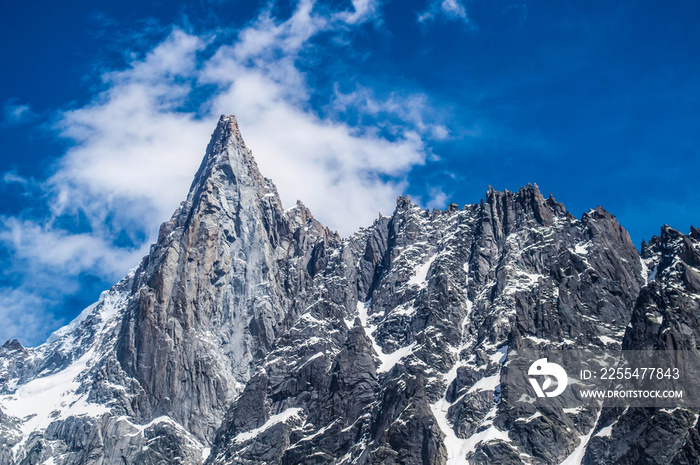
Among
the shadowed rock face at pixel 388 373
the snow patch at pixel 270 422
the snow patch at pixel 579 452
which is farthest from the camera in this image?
the snow patch at pixel 270 422

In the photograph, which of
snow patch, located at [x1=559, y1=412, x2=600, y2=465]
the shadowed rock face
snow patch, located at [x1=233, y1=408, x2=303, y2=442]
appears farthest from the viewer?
snow patch, located at [x1=233, y1=408, x2=303, y2=442]

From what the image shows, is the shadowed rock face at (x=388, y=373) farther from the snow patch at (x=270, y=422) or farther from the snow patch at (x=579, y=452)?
the snow patch at (x=579, y=452)

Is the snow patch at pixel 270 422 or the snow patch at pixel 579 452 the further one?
the snow patch at pixel 270 422

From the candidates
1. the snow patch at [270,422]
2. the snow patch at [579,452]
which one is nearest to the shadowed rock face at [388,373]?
the snow patch at [270,422]

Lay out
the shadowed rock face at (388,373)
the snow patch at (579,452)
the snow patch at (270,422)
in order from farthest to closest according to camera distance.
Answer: the snow patch at (270,422) < the shadowed rock face at (388,373) < the snow patch at (579,452)

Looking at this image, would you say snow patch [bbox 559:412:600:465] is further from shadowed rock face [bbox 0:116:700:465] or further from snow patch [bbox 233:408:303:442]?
snow patch [bbox 233:408:303:442]

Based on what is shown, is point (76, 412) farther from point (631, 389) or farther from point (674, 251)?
point (674, 251)

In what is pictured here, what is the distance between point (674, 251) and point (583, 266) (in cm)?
2023

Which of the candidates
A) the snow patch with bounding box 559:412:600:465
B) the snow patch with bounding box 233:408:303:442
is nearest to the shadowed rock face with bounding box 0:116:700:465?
the snow patch with bounding box 233:408:303:442

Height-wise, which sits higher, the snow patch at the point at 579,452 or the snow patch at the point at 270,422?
the snow patch at the point at 270,422

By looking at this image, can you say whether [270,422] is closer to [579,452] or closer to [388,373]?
[388,373]

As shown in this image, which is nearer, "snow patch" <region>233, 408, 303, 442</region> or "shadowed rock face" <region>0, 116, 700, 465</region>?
"shadowed rock face" <region>0, 116, 700, 465</region>

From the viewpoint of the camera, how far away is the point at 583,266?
602ft

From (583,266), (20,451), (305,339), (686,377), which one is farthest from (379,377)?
(20,451)
